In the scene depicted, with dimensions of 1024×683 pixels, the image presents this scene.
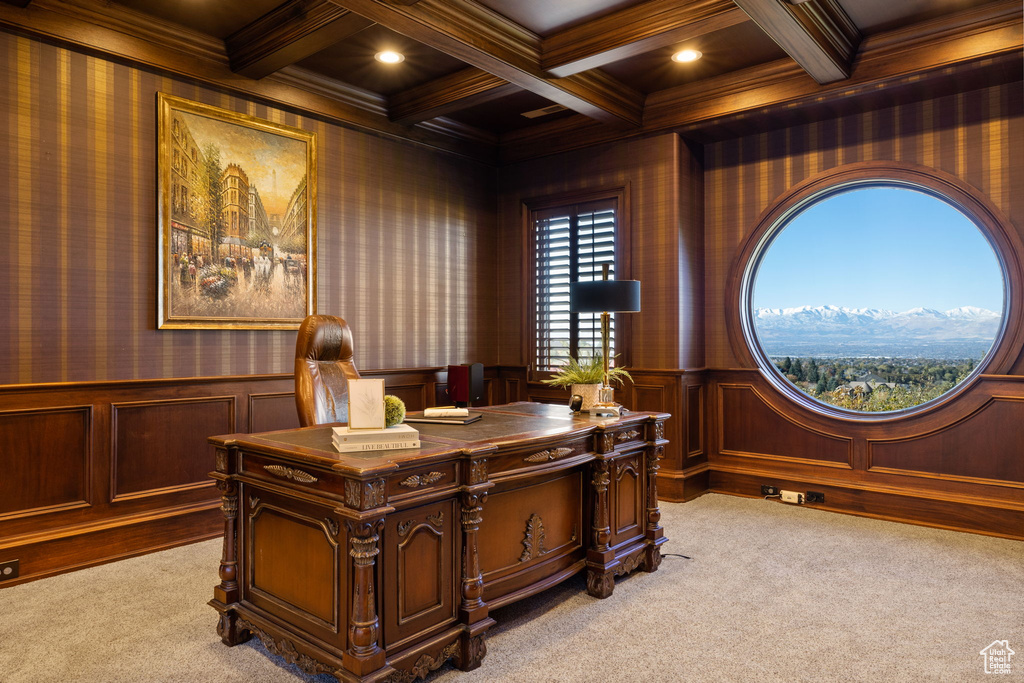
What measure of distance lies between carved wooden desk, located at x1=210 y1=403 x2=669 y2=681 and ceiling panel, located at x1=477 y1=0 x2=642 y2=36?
7.57ft

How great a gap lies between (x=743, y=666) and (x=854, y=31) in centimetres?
361

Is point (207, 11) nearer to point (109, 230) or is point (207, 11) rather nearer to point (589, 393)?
point (109, 230)

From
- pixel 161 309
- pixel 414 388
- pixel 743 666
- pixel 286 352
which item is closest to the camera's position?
pixel 743 666

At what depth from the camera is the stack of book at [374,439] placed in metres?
2.27

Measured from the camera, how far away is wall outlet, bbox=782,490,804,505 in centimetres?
476

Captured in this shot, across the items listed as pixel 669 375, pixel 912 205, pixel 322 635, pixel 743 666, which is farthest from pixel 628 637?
pixel 912 205

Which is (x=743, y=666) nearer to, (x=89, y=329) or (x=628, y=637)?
(x=628, y=637)

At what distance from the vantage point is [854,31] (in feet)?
12.9

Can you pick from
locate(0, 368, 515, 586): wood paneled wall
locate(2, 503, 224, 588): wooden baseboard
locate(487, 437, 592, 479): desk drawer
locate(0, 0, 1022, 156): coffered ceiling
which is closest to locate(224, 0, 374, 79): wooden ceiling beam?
locate(0, 0, 1022, 156): coffered ceiling

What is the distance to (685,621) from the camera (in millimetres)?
2773

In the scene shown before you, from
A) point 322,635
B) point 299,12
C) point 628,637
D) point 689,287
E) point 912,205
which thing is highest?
point 299,12

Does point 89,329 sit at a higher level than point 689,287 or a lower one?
lower

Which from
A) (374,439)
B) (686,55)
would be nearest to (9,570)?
(374,439)

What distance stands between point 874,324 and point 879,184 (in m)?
1.11
